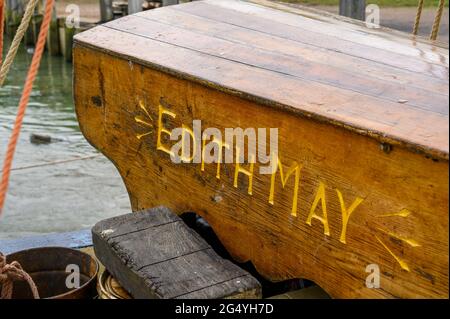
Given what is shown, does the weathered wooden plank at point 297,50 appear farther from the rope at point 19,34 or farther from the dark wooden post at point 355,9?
the dark wooden post at point 355,9

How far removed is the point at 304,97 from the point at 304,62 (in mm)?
305

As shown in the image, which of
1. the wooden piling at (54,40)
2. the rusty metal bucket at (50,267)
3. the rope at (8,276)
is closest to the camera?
the rope at (8,276)

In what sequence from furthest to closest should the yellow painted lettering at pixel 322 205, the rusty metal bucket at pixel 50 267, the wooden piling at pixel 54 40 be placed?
the wooden piling at pixel 54 40 < the rusty metal bucket at pixel 50 267 < the yellow painted lettering at pixel 322 205

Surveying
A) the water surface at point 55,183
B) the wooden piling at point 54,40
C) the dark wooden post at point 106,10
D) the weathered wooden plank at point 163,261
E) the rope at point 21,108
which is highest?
the rope at point 21,108

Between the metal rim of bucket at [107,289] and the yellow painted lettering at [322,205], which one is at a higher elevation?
the yellow painted lettering at [322,205]

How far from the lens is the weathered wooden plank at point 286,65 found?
6.67 feet

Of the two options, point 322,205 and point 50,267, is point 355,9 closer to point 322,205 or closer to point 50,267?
point 50,267

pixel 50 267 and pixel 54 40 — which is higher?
pixel 50 267

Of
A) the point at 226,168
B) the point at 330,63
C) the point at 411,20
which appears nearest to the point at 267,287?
the point at 226,168

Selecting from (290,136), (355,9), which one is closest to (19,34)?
(290,136)

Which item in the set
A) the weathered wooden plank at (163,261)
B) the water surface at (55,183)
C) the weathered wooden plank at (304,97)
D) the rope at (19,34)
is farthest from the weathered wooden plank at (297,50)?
the water surface at (55,183)

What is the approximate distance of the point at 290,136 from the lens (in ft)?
7.22

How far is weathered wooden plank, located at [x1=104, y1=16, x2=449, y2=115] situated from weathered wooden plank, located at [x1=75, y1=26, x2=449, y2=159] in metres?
0.03
